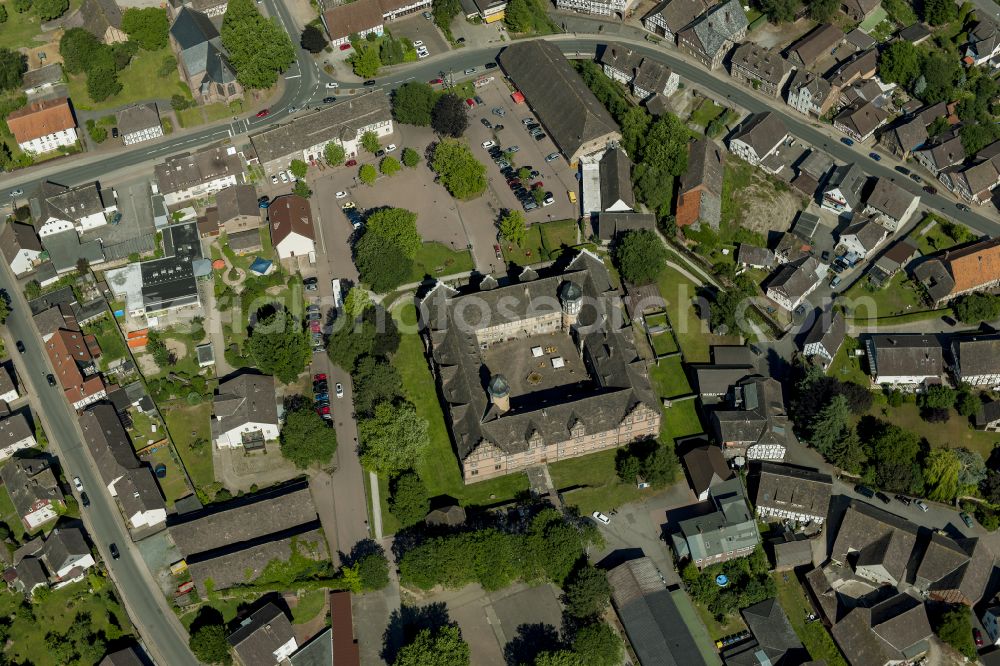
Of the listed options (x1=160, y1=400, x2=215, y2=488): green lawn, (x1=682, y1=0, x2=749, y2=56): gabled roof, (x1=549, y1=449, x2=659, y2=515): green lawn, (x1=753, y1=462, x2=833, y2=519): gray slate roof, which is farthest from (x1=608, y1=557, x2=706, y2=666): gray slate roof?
(x1=682, y1=0, x2=749, y2=56): gabled roof

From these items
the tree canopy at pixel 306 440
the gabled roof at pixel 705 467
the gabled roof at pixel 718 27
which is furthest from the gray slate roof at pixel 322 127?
the gabled roof at pixel 705 467

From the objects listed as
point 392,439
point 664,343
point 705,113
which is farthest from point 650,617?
point 705,113

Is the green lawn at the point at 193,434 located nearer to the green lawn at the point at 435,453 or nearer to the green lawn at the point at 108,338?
the green lawn at the point at 108,338

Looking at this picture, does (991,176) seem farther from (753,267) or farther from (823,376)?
(823,376)

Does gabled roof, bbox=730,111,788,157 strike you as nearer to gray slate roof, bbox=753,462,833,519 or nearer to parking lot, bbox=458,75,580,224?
parking lot, bbox=458,75,580,224

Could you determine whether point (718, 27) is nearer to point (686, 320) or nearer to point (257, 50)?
point (686, 320)

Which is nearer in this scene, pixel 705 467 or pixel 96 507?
pixel 705 467
